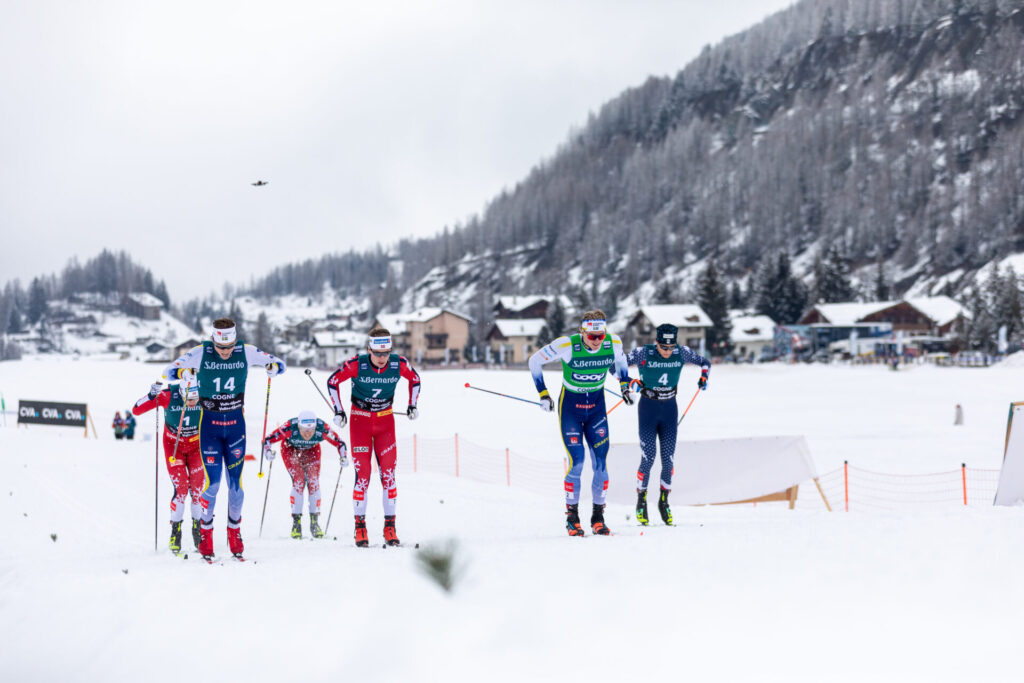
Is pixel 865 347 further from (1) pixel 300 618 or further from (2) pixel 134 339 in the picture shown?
(2) pixel 134 339

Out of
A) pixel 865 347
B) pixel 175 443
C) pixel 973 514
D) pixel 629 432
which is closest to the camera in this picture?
pixel 973 514

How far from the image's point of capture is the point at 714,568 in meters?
5.99

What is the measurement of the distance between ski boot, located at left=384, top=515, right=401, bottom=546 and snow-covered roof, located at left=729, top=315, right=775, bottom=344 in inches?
3598

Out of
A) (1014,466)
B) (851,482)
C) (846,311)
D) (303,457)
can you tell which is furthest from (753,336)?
(303,457)

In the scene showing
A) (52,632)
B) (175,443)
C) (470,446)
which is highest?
(175,443)

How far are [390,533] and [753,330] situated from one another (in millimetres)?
94885

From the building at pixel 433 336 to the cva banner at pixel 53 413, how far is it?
79405 mm

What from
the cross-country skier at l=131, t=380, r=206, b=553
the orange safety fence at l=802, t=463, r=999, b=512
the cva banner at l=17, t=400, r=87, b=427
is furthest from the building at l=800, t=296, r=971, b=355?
the cross-country skier at l=131, t=380, r=206, b=553

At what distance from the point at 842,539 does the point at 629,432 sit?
83.0ft

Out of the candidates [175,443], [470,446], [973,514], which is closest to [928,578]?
[973,514]

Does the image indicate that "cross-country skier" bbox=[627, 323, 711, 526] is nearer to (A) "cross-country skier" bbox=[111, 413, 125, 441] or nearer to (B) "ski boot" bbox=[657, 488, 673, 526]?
(B) "ski boot" bbox=[657, 488, 673, 526]

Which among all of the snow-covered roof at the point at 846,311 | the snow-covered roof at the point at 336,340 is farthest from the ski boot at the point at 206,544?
the snow-covered roof at the point at 336,340

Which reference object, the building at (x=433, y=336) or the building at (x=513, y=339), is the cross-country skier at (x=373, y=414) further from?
the building at (x=433, y=336)

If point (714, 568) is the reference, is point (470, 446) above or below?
below
